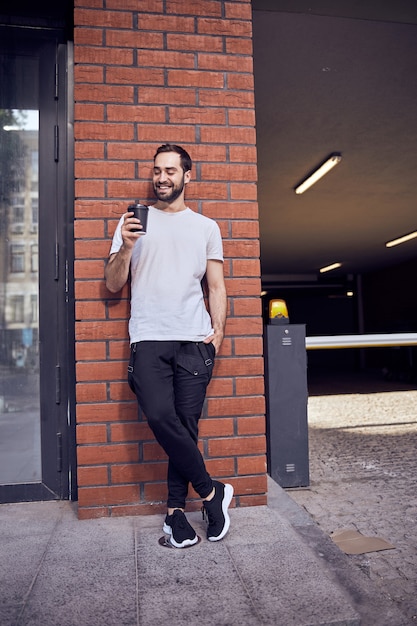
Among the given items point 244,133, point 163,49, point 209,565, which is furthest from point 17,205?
point 209,565

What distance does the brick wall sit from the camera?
7.83 ft

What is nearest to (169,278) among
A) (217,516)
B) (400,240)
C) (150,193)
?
(150,193)

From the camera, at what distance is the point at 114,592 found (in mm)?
1672

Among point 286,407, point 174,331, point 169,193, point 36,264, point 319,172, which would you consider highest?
point 319,172

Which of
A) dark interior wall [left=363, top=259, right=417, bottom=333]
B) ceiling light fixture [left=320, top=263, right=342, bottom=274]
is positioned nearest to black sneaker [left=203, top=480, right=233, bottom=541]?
dark interior wall [left=363, top=259, right=417, bottom=333]

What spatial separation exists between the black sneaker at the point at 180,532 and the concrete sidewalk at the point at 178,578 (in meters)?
0.03

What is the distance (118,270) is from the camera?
218cm

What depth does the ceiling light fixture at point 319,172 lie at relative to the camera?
6.52m

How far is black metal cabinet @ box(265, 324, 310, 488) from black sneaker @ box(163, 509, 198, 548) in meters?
1.34

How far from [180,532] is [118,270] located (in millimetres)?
1162

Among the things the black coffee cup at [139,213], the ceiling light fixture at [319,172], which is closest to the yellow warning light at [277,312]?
the black coffee cup at [139,213]

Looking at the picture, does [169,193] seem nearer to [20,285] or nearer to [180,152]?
[180,152]

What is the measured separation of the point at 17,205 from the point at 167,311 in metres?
1.18

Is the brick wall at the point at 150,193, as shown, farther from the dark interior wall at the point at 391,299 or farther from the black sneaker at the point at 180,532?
the dark interior wall at the point at 391,299
